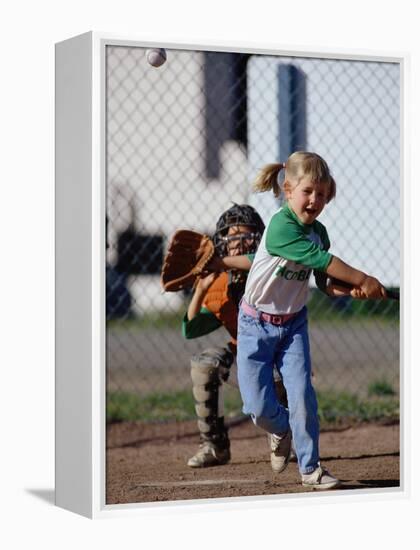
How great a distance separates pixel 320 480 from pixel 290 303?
2.65ft

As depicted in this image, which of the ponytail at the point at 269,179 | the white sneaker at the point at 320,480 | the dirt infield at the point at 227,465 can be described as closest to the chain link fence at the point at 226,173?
the dirt infield at the point at 227,465

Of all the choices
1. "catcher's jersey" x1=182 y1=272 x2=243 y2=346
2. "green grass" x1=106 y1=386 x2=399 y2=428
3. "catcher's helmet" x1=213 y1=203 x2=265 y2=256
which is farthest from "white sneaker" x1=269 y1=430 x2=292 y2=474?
"green grass" x1=106 y1=386 x2=399 y2=428

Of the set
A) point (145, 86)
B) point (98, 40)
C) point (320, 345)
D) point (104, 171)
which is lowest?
point (320, 345)

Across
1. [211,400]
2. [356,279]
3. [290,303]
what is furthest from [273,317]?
[211,400]

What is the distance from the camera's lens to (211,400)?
263 inches

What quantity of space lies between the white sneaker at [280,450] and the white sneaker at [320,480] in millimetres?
220

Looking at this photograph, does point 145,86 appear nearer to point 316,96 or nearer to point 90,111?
point 316,96

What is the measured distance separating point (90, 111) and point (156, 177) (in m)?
5.96

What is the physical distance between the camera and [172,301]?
1221 centimetres

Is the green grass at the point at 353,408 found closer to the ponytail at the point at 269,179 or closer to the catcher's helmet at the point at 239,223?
the catcher's helmet at the point at 239,223

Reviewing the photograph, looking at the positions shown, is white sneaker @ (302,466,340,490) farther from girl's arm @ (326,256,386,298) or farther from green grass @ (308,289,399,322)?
green grass @ (308,289,399,322)

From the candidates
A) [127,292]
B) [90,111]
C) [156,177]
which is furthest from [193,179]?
[90,111]

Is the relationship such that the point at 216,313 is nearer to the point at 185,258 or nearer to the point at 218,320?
the point at 218,320

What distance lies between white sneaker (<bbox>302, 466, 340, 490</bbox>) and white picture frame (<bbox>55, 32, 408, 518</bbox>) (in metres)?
0.05
